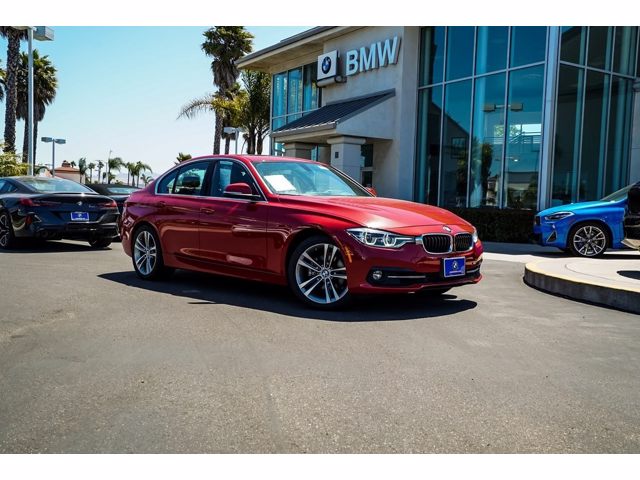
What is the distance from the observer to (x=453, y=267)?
6.15 meters

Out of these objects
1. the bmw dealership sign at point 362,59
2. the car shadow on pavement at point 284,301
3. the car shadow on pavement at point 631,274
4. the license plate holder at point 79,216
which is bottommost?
the car shadow on pavement at point 284,301

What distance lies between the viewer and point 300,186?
7078 mm

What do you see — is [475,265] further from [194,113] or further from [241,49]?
[241,49]

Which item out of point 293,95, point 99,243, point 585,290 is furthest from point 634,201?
point 293,95

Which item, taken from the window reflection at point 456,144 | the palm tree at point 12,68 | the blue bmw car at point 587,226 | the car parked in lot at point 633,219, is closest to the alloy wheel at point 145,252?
the car parked in lot at point 633,219

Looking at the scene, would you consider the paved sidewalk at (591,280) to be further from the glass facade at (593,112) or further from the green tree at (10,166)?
the green tree at (10,166)

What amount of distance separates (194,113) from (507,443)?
37.8 meters

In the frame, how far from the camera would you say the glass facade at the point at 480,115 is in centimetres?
1702

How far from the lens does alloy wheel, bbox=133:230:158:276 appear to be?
8.06 metres

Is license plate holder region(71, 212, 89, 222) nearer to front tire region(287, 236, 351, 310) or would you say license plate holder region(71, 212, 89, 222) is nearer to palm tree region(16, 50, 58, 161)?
front tire region(287, 236, 351, 310)

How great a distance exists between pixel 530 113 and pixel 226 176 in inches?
470

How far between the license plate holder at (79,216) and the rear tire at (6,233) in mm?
1219

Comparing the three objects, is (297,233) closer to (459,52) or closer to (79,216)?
(79,216)
